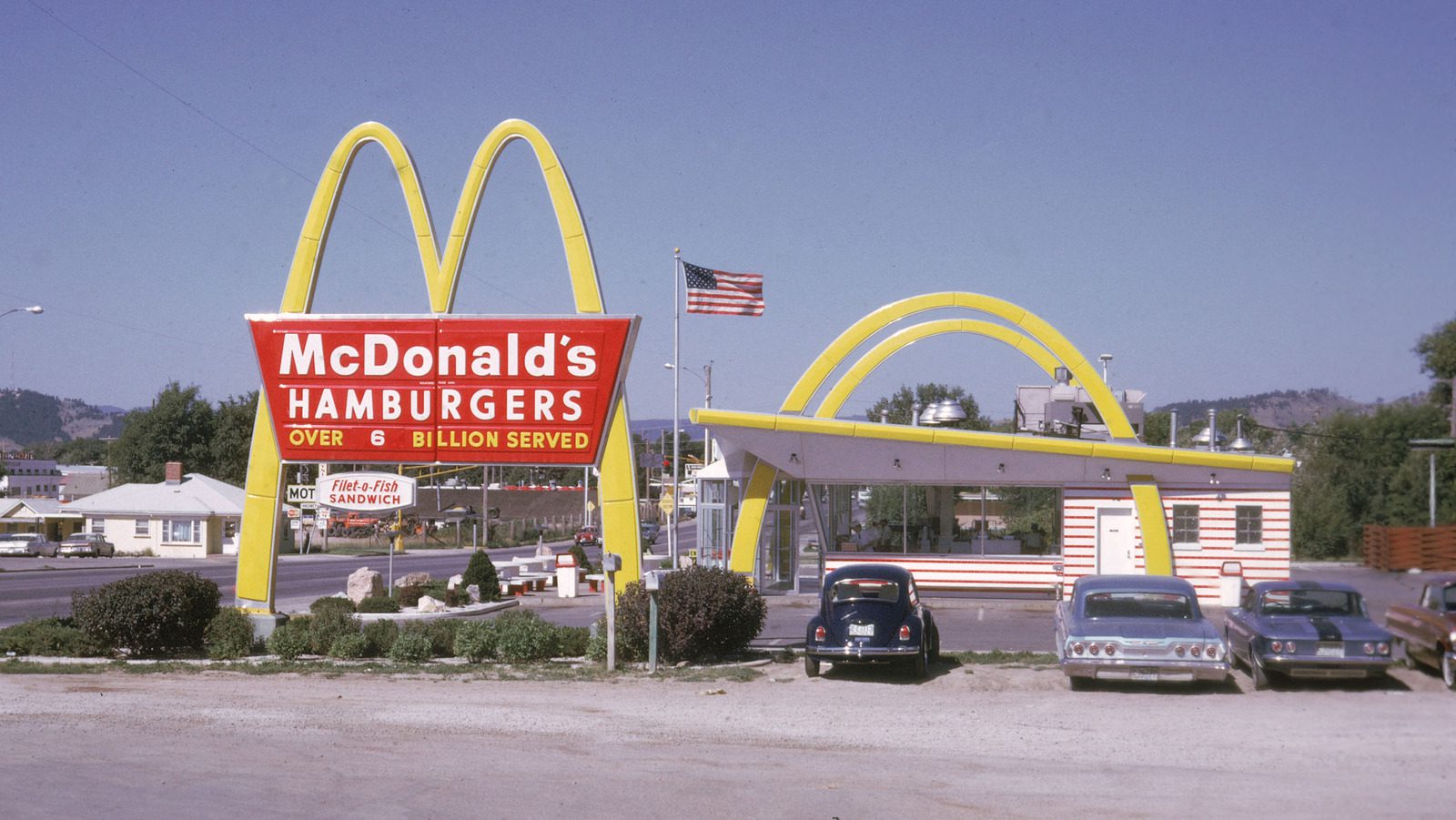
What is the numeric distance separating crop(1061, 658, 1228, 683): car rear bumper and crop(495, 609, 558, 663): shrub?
8.38 metres

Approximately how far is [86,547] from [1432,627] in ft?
197

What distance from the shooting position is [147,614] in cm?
2008

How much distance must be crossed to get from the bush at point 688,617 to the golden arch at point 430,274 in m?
0.65

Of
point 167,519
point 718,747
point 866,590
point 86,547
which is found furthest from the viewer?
point 167,519

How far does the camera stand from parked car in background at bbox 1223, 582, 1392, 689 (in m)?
15.6

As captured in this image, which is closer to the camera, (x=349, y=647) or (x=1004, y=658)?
(x=1004, y=658)

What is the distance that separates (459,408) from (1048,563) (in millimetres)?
17154

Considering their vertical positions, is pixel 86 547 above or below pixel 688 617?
below

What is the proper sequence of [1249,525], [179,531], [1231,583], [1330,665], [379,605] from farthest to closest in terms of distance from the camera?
[179,531] < [1249,525] < [379,605] < [1231,583] < [1330,665]

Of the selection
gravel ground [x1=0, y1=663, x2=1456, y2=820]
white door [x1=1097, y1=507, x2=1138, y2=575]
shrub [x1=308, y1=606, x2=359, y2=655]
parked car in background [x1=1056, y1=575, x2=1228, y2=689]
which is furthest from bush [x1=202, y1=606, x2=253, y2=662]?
white door [x1=1097, y1=507, x2=1138, y2=575]

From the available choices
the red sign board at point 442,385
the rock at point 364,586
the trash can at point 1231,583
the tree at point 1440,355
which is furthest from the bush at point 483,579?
the tree at point 1440,355

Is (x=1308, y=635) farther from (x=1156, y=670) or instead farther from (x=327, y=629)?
(x=327, y=629)

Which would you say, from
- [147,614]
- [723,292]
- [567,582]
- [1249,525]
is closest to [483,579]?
[567,582]

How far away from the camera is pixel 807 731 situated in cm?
1370
